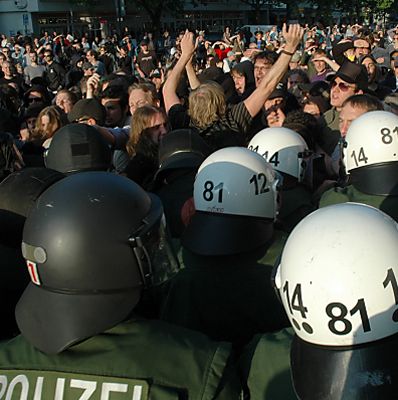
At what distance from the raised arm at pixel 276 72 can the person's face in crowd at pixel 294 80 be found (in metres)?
3.25

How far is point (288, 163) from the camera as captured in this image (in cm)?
370

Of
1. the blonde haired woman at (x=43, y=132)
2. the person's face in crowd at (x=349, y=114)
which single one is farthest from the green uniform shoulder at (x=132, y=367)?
the blonde haired woman at (x=43, y=132)

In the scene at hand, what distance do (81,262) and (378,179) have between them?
2066mm

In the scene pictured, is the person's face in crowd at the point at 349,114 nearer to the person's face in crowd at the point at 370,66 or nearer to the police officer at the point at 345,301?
the police officer at the point at 345,301

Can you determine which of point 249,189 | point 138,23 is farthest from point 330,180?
point 138,23

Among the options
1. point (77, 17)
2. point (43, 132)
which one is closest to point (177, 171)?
point (43, 132)

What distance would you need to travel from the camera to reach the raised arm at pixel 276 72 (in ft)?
14.6

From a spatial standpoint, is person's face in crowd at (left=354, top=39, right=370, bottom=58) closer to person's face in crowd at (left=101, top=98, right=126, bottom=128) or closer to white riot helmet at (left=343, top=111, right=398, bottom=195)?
person's face in crowd at (left=101, top=98, right=126, bottom=128)

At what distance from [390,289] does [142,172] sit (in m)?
2.93

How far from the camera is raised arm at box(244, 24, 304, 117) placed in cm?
445

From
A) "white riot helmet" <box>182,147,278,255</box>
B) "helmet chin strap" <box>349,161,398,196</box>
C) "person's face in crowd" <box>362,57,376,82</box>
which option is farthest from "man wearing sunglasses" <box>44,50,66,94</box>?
"white riot helmet" <box>182,147,278,255</box>

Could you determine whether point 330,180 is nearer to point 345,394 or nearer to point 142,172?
point 142,172

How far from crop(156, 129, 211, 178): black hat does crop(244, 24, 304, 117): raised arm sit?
0.83 m

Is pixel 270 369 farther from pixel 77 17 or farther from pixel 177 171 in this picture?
pixel 77 17
